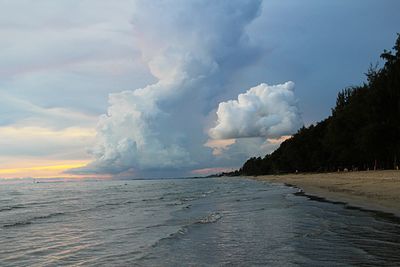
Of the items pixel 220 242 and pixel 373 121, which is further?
pixel 373 121

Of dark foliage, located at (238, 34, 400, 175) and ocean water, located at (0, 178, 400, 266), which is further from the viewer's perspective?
dark foliage, located at (238, 34, 400, 175)

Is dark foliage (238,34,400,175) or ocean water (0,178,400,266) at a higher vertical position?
dark foliage (238,34,400,175)

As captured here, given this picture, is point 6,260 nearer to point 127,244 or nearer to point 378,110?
point 127,244

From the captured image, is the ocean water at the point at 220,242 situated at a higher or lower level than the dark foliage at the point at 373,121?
lower

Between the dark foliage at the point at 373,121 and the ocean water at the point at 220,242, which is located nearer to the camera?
the ocean water at the point at 220,242

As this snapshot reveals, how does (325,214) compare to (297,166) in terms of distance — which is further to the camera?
(297,166)

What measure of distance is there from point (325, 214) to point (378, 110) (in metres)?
45.4

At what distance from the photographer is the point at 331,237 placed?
46.9ft

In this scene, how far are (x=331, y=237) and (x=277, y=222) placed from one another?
205 inches

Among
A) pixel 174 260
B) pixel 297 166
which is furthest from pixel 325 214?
pixel 297 166

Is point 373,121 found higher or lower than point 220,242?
higher

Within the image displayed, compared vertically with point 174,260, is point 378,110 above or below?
above

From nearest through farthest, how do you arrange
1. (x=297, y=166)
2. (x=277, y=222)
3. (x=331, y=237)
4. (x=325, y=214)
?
1. (x=331, y=237)
2. (x=277, y=222)
3. (x=325, y=214)
4. (x=297, y=166)

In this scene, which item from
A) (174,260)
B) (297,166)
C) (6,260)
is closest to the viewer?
(174,260)
